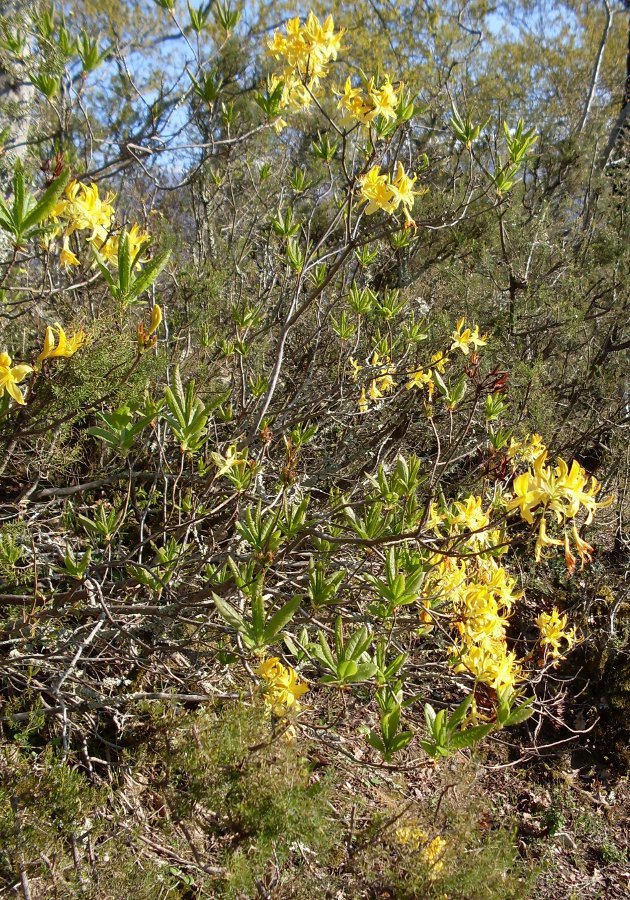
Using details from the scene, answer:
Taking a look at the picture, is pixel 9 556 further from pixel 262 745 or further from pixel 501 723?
pixel 501 723

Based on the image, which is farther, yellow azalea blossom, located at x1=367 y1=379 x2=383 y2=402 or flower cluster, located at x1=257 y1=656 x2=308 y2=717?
yellow azalea blossom, located at x1=367 y1=379 x2=383 y2=402

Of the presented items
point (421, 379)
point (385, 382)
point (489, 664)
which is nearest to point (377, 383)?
point (385, 382)

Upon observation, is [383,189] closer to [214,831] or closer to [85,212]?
[85,212]

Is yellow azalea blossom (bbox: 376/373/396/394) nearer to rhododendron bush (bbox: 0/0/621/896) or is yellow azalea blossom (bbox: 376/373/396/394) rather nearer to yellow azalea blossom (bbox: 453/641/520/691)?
rhododendron bush (bbox: 0/0/621/896)

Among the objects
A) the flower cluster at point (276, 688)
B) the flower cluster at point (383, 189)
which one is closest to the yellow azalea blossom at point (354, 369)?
the flower cluster at point (383, 189)

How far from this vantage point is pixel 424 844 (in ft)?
6.11

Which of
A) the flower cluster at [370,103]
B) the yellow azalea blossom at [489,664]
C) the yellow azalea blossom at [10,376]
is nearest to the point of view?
the yellow azalea blossom at [10,376]

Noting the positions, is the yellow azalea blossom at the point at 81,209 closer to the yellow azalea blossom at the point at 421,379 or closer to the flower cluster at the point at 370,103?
the flower cluster at the point at 370,103

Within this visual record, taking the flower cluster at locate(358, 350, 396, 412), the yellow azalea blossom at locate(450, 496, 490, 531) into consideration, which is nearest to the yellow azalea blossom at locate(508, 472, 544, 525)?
the yellow azalea blossom at locate(450, 496, 490, 531)

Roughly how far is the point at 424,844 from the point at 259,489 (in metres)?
1.34

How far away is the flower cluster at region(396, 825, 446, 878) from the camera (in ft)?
5.81

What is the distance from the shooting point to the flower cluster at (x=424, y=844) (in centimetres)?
177

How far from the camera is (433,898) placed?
1.68 metres

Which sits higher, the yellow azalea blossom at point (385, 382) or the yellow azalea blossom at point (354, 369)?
the yellow azalea blossom at point (354, 369)
